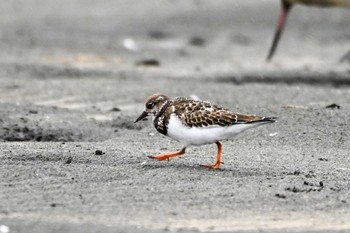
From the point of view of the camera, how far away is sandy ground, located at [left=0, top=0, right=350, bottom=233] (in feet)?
19.2

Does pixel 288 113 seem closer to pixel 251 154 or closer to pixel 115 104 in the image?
pixel 251 154

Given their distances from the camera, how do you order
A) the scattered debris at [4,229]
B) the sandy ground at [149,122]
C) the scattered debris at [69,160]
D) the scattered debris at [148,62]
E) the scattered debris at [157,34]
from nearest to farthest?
1. the scattered debris at [4,229]
2. the sandy ground at [149,122]
3. the scattered debris at [69,160]
4. the scattered debris at [148,62]
5. the scattered debris at [157,34]

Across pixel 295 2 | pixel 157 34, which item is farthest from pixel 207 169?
pixel 157 34

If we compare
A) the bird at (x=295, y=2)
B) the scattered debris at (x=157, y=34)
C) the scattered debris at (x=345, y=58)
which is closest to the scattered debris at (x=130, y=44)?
the scattered debris at (x=157, y=34)

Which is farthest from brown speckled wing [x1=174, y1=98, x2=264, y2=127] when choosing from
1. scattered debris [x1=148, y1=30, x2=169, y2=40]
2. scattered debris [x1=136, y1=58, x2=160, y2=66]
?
scattered debris [x1=148, y1=30, x2=169, y2=40]

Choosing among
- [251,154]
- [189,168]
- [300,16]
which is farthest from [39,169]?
[300,16]

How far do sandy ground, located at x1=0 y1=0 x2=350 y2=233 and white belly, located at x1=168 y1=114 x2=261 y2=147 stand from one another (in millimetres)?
237

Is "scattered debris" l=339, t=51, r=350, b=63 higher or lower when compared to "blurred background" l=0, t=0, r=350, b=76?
higher

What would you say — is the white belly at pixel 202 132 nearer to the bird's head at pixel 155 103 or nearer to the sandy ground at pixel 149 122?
the sandy ground at pixel 149 122

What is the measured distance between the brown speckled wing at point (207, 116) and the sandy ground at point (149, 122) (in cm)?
37

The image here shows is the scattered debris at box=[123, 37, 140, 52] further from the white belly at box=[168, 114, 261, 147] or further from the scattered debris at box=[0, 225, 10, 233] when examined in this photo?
the scattered debris at box=[0, 225, 10, 233]

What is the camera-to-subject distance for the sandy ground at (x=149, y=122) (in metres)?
5.84

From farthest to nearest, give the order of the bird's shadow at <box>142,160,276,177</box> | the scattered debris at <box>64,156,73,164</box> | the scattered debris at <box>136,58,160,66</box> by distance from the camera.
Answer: the scattered debris at <box>136,58,160,66</box>
the scattered debris at <box>64,156,73,164</box>
the bird's shadow at <box>142,160,276,177</box>

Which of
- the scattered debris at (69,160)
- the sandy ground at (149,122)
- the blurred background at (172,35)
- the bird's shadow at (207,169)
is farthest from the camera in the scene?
the blurred background at (172,35)
